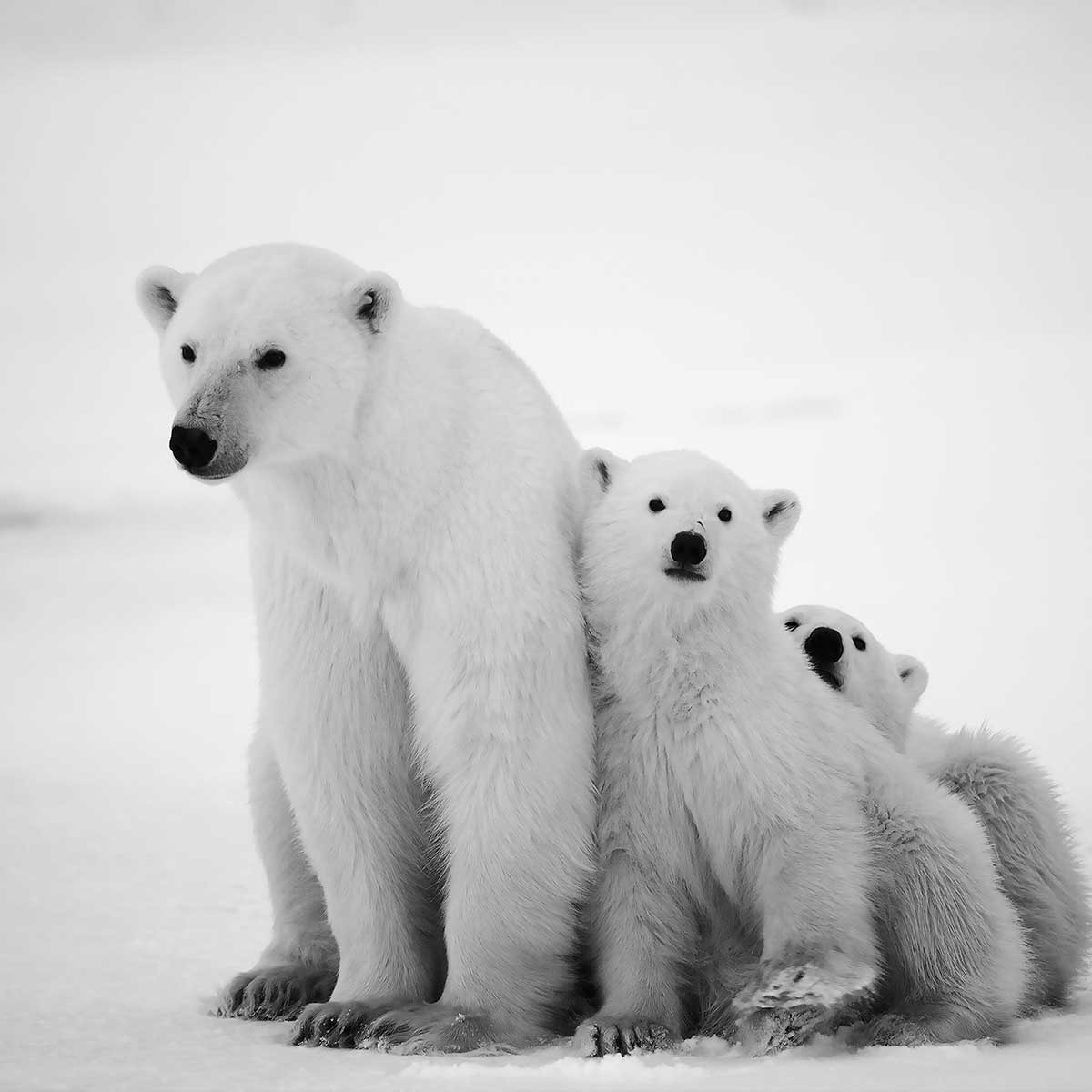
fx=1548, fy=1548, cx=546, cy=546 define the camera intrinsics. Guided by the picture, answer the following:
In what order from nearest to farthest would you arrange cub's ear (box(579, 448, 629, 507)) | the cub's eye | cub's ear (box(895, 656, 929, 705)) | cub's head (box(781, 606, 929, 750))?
the cub's eye → cub's ear (box(579, 448, 629, 507)) → cub's head (box(781, 606, 929, 750)) → cub's ear (box(895, 656, 929, 705))

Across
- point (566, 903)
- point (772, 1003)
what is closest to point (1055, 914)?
point (772, 1003)

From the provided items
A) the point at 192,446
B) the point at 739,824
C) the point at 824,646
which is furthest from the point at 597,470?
the point at 192,446

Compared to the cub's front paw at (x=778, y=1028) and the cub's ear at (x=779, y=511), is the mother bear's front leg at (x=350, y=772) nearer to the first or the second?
the cub's front paw at (x=778, y=1028)

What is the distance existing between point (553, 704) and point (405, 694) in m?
0.46

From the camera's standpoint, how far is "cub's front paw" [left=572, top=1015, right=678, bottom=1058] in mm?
4031

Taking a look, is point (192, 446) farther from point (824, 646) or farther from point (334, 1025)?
point (824, 646)

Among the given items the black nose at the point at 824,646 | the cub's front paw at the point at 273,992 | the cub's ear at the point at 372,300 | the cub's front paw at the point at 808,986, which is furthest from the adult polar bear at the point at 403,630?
the black nose at the point at 824,646

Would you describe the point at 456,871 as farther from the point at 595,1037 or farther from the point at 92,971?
the point at 92,971

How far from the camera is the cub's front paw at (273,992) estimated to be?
4742 millimetres

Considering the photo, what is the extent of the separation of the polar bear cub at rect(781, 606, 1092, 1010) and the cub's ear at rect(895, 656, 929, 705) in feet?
A: 0.24

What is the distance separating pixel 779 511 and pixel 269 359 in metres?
1.65

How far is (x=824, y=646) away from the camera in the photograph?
514 cm

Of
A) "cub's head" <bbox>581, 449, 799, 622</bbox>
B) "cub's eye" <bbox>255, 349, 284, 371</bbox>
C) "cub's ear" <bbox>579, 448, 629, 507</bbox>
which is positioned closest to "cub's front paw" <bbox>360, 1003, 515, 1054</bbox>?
"cub's head" <bbox>581, 449, 799, 622</bbox>

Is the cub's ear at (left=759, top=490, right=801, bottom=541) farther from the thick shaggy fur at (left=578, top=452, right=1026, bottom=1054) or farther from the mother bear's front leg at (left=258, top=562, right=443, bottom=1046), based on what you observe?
the mother bear's front leg at (left=258, top=562, right=443, bottom=1046)
